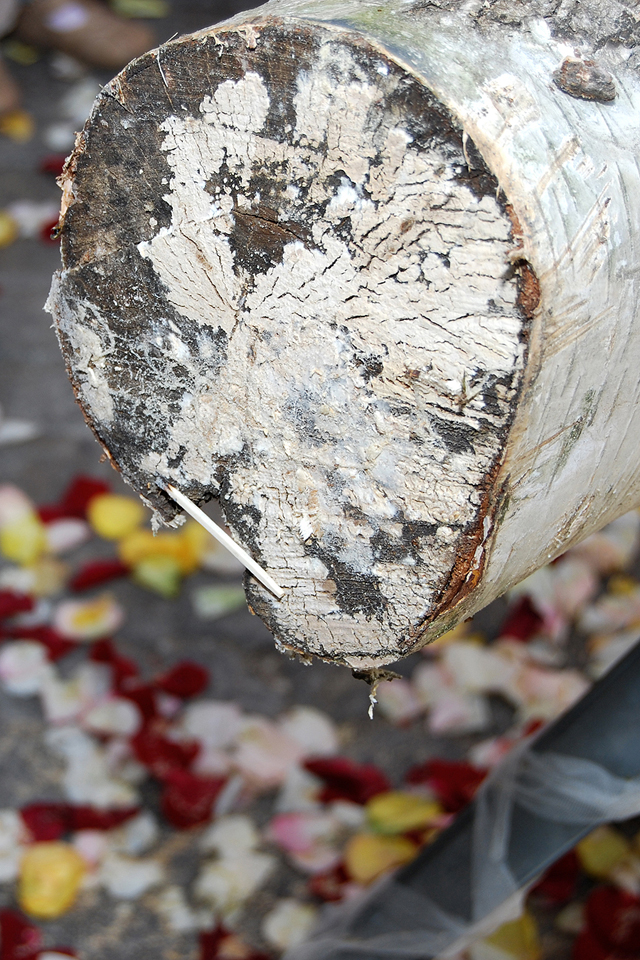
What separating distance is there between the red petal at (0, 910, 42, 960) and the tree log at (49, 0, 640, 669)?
0.99 metres

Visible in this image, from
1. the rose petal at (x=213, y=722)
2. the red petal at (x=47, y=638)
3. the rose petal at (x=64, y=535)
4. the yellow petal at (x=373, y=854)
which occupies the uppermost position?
the rose petal at (x=64, y=535)

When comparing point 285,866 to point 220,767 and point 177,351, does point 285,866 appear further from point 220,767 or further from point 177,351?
point 177,351

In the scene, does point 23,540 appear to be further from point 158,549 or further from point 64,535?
point 158,549

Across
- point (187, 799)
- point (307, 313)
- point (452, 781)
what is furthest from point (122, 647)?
point (307, 313)

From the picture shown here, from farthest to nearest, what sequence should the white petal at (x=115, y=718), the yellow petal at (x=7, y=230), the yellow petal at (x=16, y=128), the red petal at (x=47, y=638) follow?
the yellow petal at (x=16, y=128) → the yellow petal at (x=7, y=230) → the red petal at (x=47, y=638) → the white petal at (x=115, y=718)

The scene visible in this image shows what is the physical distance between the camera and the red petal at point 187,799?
5.28ft

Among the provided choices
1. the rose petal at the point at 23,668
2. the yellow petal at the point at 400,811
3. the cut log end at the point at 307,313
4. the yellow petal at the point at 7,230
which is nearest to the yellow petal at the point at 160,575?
the rose petal at the point at 23,668

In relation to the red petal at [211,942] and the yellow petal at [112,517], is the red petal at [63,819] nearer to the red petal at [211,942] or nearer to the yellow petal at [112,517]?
the red petal at [211,942]

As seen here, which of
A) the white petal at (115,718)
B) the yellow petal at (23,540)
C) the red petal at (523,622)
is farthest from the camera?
the yellow petal at (23,540)

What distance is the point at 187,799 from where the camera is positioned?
1614 mm

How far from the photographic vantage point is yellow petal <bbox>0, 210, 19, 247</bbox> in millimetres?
2930

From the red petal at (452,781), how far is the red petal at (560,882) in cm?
19

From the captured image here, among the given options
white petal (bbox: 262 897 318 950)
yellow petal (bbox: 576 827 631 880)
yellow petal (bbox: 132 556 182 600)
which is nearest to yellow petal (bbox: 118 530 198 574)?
yellow petal (bbox: 132 556 182 600)

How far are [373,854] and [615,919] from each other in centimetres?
42
